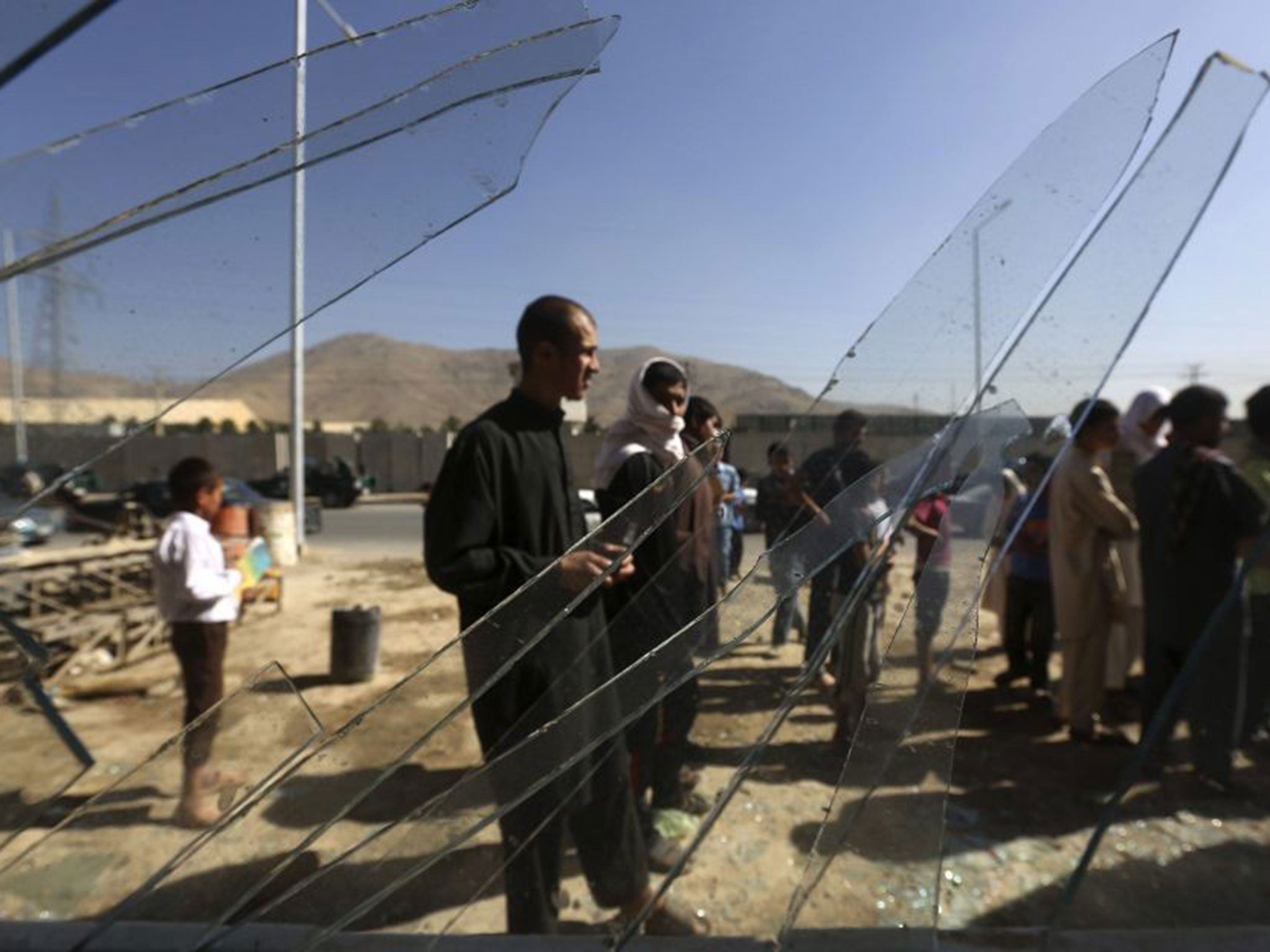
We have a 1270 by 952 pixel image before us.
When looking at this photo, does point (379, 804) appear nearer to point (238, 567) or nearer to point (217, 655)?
point (217, 655)

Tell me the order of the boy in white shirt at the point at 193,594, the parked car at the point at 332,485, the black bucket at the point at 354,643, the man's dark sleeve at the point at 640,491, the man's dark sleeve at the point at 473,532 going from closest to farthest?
1. the man's dark sleeve at the point at 473,532
2. the man's dark sleeve at the point at 640,491
3. the boy in white shirt at the point at 193,594
4. the black bucket at the point at 354,643
5. the parked car at the point at 332,485

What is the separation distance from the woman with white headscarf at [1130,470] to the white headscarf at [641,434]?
8.03 ft

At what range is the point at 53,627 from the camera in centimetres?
473

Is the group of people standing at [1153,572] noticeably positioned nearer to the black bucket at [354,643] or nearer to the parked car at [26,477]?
the parked car at [26,477]

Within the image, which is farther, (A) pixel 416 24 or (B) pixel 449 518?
(B) pixel 449 518

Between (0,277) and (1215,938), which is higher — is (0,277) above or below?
above

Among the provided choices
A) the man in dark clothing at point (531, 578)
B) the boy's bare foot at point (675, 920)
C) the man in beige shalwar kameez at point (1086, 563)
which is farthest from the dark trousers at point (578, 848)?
the man in beige shalwar kameez at point (1086, 563)

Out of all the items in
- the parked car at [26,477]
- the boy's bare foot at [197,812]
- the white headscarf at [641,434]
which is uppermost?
the white headscarf at [641,434]

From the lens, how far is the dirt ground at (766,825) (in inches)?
40.0

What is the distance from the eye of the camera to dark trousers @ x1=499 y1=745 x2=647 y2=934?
4.19ft

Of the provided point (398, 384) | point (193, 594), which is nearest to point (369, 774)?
point (193, 594)

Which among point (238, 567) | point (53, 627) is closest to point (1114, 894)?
point (238, 567)

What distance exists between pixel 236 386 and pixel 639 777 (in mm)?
1028

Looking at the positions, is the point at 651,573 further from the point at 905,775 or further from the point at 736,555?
the point at 905,775
